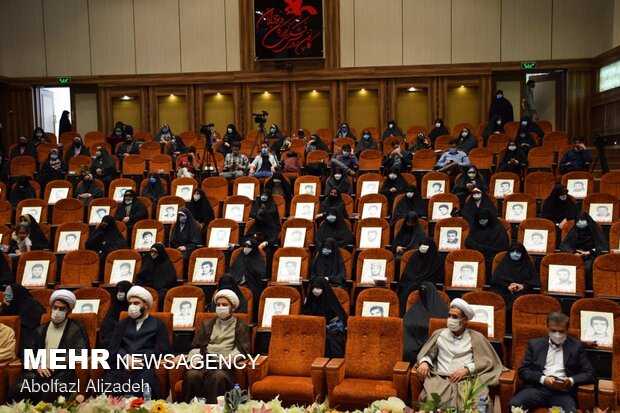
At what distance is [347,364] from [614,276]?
3.03 meters

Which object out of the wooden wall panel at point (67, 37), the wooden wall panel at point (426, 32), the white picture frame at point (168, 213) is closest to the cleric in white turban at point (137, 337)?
the white picture frame at point (168, 213)

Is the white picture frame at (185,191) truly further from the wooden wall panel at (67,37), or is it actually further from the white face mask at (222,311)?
the wooden wall panel at (67,37)

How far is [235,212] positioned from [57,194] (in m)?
3.31

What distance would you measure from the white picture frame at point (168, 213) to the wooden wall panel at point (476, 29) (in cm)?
850

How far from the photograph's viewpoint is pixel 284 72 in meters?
16.2

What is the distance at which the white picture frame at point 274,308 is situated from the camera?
22.7ft

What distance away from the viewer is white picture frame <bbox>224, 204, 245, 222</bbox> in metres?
9.97

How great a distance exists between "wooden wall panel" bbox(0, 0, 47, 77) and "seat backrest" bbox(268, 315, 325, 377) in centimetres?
1318

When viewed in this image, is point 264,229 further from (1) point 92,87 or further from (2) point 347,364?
(1) point 92,87

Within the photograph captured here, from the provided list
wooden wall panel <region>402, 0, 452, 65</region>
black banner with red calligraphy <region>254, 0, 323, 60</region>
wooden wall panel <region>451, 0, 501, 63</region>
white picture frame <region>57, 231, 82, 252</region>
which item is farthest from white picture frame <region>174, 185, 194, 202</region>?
wooden wall panel <region>451, 0, 501, 63</region>

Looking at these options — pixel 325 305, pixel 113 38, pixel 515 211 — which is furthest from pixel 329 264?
pixel 113 38

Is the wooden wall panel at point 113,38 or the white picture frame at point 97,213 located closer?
the white picture frame at point 97,213

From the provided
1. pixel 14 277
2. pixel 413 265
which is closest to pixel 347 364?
pixel 413 265

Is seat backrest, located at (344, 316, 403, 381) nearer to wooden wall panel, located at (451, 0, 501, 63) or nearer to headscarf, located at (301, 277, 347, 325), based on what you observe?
headscarf, located at (301, 277, 347, 325)
